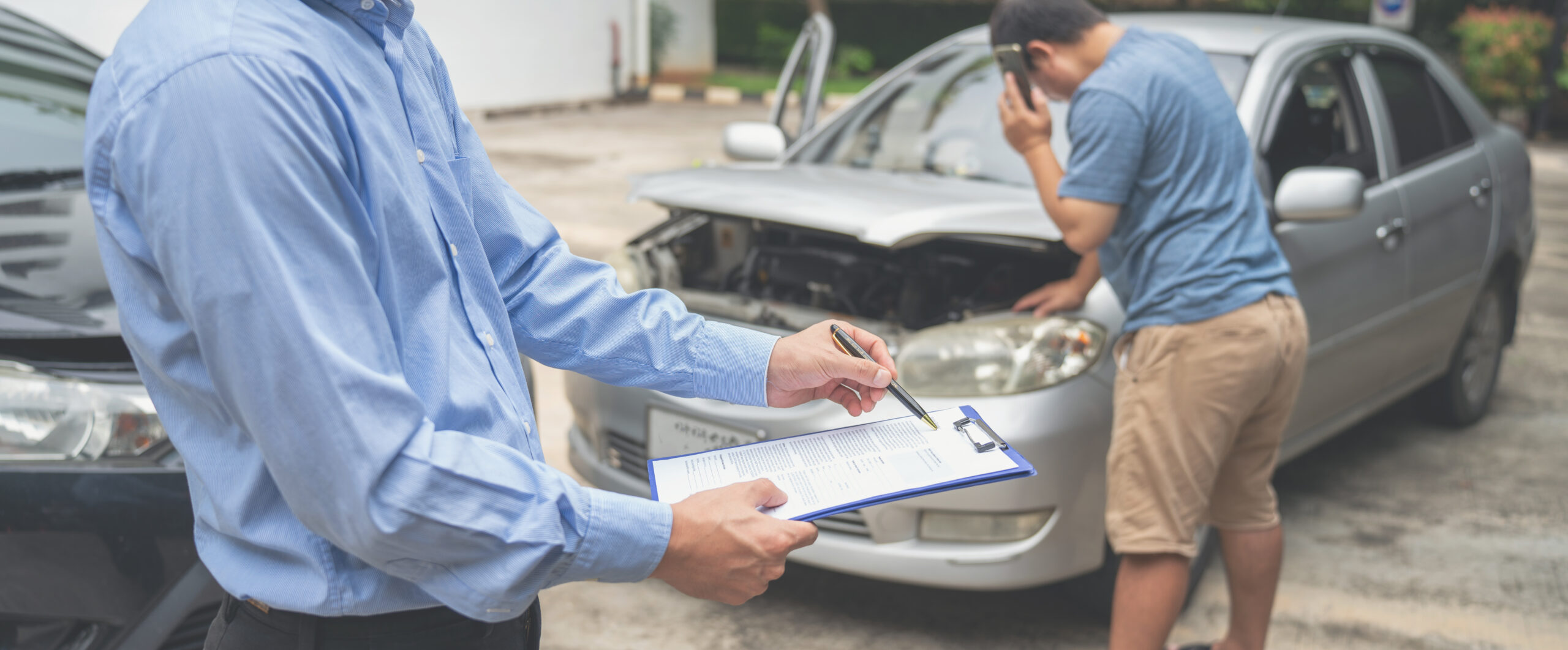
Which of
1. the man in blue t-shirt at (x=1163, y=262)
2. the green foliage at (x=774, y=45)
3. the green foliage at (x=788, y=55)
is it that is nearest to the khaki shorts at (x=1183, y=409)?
the man in blue t-shirt at (x=1163, y=262)

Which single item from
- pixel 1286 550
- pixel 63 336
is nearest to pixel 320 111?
pixel 63 336

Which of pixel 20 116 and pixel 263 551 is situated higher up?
pixel 263 551

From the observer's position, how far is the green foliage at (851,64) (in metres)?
21.2

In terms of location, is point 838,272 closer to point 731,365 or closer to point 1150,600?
point 1150,600

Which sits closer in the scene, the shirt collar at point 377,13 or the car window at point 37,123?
the shirt collar at point 377,13

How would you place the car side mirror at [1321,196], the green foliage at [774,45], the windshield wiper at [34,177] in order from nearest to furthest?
the windshield wiper at [34,177]
the car side mirror at [1321,196]
the green foliage at [774,45]

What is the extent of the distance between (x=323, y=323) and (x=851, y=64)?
69.6ft

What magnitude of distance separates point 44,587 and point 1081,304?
2.04m

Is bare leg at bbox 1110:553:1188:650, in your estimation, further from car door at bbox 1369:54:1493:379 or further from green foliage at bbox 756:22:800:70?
green foliage at bbox 756:22:800:70

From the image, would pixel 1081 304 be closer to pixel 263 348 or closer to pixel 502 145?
pixel 263 348

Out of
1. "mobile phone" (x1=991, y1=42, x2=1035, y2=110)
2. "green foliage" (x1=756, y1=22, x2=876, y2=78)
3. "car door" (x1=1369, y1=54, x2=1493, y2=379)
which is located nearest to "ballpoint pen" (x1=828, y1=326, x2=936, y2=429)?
"mobile phone" (x1=991, y1=42, x2=1035, y2=110)

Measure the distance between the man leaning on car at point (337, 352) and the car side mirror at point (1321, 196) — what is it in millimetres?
2144

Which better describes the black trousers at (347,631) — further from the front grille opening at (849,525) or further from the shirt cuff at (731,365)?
the front grille opening at (849,525)

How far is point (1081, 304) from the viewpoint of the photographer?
8.64 feet
